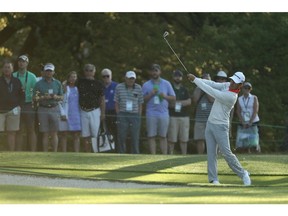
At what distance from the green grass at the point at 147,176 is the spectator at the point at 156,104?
1.88m

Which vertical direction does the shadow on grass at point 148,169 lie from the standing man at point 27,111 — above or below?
below

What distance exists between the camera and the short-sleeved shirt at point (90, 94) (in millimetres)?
25781

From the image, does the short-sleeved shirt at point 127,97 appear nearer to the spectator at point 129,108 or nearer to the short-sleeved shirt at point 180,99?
the spectator at point 129,108

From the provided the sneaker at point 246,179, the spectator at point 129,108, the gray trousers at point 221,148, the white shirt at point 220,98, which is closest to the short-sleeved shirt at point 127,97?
the spectator at point 129,108

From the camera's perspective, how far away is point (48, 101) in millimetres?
25438

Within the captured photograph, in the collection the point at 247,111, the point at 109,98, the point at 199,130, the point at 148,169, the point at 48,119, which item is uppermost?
the point at 109,98

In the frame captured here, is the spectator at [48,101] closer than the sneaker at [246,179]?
No

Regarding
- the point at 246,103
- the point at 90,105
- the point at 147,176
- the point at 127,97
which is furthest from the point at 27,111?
the point at 246,103

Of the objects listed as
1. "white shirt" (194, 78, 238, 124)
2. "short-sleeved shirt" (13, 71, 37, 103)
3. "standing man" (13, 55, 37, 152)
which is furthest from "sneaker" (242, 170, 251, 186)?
"short-sleeved shirt" (13, 71, 37, 103)

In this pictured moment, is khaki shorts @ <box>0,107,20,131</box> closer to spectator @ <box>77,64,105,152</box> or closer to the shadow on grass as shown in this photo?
spectator @ <box>77,64,105,152</box>

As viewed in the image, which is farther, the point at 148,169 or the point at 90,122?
the point at 90,122

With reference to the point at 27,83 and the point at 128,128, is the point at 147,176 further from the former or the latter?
the point at 27,83

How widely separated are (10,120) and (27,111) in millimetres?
435
